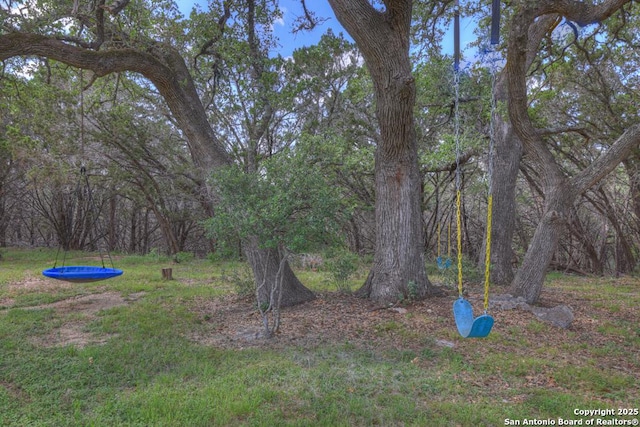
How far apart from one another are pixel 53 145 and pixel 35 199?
273 inches

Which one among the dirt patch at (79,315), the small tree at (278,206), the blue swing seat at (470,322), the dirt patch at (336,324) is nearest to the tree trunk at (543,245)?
the dirt patch at (336,324)

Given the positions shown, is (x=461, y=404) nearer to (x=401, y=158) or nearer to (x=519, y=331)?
(x=519, y=331)

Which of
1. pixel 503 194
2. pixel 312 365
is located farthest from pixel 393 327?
pixel 503 194

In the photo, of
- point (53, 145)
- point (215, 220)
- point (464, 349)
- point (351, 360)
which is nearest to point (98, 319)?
point (215, 220)

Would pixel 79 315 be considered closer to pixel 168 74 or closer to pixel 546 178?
pixel 168 74

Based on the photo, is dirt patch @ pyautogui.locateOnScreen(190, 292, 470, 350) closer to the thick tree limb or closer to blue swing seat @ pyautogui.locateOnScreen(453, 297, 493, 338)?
blue swing seat @ pyautogui.locateOnScreen(453, 297, 493, 338)

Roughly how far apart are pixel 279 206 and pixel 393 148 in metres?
2.04

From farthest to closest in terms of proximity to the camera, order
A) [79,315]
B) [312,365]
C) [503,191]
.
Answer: [503,191] → [79,315] → [312,365]

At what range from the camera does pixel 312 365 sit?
3.50 m

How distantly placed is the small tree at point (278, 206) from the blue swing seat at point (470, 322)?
1.53 m

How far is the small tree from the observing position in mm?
3963

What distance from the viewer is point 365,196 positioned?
983cm

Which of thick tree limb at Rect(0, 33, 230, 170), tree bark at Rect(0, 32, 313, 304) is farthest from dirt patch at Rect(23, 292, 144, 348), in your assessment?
thick tree limb at Rect(0, 33, 230, 170)
